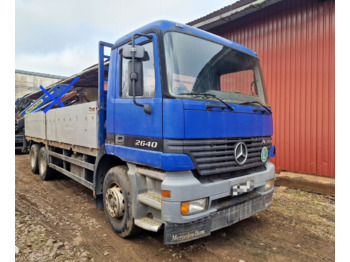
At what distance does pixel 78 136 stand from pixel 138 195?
214cm

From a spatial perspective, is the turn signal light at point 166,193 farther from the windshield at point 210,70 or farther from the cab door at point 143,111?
the windshield at point 210,70

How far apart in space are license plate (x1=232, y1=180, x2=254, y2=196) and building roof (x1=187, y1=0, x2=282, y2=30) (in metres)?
4.91

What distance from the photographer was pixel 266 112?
3537 millimetres

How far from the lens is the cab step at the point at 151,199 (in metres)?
2.67

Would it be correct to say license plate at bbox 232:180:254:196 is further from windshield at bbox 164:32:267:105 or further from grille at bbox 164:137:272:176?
windshield at bbox 164:32:267:105

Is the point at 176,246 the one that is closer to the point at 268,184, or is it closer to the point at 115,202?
the point at 115,202

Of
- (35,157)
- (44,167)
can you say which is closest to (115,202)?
(44,167)

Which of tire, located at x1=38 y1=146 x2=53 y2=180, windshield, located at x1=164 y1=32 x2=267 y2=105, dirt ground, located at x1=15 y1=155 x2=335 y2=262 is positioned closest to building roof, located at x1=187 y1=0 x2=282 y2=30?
windshield, located at x1=164 y1=32 x2=267 y2=105

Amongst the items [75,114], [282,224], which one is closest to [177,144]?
[282,224]

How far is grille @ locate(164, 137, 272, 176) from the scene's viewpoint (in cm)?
254

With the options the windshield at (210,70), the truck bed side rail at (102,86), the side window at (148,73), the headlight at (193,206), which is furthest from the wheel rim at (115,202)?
the windshield at (210,70)

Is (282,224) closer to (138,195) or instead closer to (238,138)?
(238,138)

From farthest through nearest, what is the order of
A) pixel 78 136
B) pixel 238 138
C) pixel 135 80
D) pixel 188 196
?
pixel 78 136
pixel 238 138
pixel 135 80
pixel 188 196

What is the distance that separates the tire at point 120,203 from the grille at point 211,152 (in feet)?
3.29
